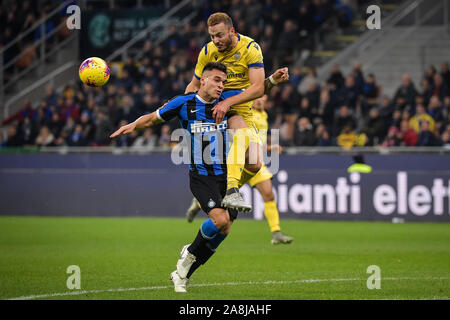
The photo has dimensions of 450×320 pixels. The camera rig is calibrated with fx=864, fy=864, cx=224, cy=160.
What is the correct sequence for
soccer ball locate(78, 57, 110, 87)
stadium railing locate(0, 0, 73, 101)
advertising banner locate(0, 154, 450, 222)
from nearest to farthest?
soccer ball locate(78, 57, 110, 87) → advertising banner locate(0, 154, 450, 222) → stadium railing locate(0, 0, 73, 101)

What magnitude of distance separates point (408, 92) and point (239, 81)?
10577 mm

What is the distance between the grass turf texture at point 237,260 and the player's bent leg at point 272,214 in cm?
19

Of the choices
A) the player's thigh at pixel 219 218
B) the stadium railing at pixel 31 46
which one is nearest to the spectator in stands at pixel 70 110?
the stadium railing at pixel 31 46

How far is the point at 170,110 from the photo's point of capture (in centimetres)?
874

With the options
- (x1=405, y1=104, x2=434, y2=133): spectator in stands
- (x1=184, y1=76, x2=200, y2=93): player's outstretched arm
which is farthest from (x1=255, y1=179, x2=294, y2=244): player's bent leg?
(x1=405, y1=104, x2=434, y2=133): spectator in stands

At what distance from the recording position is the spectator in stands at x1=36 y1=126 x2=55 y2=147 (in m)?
22.2

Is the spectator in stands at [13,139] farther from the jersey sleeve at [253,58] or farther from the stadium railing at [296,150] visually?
the jersey sleeve at [253,58]

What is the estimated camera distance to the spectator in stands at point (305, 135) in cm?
1927

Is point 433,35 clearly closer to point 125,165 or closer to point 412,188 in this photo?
point 412,188

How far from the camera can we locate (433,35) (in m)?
22.9

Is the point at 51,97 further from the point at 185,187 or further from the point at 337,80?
the point at 337,80

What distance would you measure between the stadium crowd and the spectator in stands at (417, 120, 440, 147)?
21mm

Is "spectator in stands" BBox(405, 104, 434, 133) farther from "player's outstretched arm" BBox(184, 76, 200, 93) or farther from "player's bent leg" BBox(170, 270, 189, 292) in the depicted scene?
"player's bent leg" BBox(170, 270, 189, 292)

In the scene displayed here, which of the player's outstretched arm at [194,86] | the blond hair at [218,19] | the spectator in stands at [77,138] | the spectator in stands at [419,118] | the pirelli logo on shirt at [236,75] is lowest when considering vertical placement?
the spectator in stands at [77,138]
